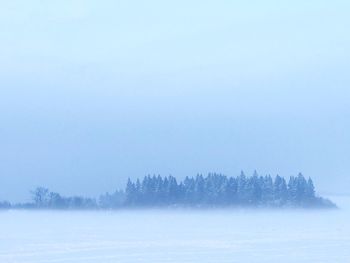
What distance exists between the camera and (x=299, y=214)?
55906 mm

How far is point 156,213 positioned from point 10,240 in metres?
29.6

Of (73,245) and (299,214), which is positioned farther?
(299,214)

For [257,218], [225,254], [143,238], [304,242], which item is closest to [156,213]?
[257,218]

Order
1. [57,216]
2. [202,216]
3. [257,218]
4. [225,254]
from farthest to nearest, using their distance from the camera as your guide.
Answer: [57,216] < [202,216] < [257,218] < [225,254]

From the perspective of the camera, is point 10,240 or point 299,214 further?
point 299,214

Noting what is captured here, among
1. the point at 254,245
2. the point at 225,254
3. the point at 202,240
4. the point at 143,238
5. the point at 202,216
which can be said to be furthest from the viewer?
the point at 202,216

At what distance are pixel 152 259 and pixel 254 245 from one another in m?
5.80

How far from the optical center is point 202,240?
30359mm

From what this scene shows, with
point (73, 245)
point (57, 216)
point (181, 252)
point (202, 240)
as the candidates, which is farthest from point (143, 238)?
point (57, 216)

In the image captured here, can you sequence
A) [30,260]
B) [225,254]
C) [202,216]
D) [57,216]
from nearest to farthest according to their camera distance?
[30,260] < [225,254] < [202,216] < [57,216]

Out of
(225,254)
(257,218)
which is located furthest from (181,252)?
(257,218)

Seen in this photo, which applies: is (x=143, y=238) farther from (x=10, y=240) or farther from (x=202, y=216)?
(x=202, y=216)

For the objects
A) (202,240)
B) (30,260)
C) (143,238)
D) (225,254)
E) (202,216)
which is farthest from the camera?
(202,216)

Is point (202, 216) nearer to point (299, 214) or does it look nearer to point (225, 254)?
point (299, 214)
